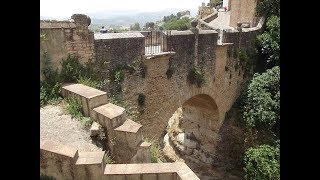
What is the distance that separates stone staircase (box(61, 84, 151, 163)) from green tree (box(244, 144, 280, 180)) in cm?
642

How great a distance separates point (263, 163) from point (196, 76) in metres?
4.14

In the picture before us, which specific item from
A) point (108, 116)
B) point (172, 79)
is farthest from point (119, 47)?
point (108, 116)

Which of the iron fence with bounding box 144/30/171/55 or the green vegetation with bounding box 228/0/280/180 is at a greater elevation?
the iron fence with bounding box 144/30/171/55

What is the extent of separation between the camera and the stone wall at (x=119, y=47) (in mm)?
8195

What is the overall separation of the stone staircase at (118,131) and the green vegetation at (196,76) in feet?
17.1

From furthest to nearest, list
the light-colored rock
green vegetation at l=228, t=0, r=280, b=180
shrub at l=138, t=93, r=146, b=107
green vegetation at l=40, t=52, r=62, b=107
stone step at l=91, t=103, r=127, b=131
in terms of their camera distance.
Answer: the light-colored rock → green vegetation at l=228, t=0, r=280, b=180 → shrub at l=138, t=93, r=146, b=107 → green vegetation at l=40, t=52, r=62, b=107 → stone step at l=91, t=103, r=127, b=131

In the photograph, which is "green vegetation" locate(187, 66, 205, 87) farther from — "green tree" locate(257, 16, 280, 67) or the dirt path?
the dirt path

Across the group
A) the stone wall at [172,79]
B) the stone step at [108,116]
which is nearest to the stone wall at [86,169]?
the stone step at [108,116]

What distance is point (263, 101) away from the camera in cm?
1340

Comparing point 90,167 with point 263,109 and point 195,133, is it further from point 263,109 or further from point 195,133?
point 195,133

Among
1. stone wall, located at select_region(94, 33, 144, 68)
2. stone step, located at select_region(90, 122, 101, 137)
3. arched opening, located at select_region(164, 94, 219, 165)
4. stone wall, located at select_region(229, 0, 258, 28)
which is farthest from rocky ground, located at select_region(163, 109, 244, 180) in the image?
stone step, located at select_region(90, 122, 101, 137)

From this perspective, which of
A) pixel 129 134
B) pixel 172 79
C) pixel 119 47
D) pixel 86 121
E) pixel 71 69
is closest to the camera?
pixel 129 134

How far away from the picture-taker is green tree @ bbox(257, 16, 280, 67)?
14539 mm
